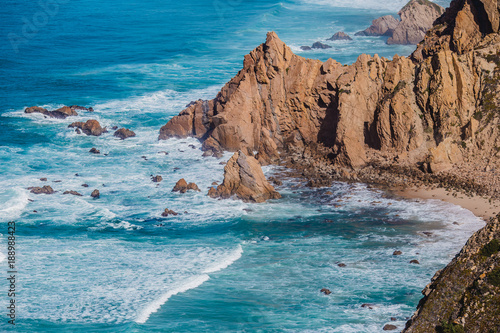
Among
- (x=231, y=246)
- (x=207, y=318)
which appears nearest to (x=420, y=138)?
(x=231, y=246)

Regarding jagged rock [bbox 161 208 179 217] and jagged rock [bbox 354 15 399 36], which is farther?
jagged rock [bbox 354 15 399 36]

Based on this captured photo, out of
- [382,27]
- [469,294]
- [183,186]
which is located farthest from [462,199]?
[382,27]

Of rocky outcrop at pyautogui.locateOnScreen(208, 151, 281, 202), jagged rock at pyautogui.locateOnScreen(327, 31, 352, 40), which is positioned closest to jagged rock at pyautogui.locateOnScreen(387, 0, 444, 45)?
jagged rock at pyautogui.locateOnScreen(327, 31, 352, 40)

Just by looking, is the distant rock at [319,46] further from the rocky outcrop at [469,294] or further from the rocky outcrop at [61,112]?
the rocky outcrop at [469,294]

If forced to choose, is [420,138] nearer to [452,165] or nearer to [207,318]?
[452,165]

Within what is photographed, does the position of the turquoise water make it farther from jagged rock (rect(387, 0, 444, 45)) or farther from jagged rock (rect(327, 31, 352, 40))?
jagged rock (rect(387, 0, 444, 45))

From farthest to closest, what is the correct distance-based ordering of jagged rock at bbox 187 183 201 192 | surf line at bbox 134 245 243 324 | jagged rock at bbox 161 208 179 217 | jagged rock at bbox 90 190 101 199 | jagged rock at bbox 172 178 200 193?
jagged rock at bbox 187 183 201 192, jagged rock at bbox 172 178 200 193, jagged rock at bbox 90 190 101 199, jagged rock at bbox 161 208 179 217, surf line at bbox 134 245 243 324
